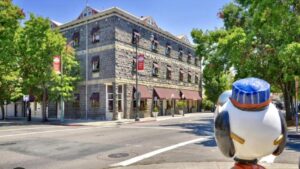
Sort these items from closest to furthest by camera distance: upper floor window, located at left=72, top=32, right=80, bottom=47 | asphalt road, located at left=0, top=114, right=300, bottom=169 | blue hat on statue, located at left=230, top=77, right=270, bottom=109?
blue hat on statue, located at left=230, top=77, right=270, bottom=109, asphalt road, located at left=0, top=114, right=300, bottom=169, upper floor window, located at left=72, top=32, right=80, bottom=47

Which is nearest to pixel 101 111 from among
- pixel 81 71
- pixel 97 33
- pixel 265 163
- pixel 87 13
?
pixel 81 71

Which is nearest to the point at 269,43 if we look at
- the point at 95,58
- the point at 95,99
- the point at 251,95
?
the point at 251,95

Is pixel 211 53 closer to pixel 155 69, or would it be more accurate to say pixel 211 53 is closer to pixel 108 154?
pixel 155 69

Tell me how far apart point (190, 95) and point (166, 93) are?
7.99 meters

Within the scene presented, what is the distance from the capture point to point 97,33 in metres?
32.6

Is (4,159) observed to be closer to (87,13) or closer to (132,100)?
(132,100)

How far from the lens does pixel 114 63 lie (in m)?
30.7

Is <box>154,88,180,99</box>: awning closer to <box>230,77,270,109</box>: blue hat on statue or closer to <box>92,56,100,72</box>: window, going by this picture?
<box>92,56,100,72</box>: window

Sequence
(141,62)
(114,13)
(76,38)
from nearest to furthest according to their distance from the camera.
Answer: (141,62) → (114,13) → (76,38)

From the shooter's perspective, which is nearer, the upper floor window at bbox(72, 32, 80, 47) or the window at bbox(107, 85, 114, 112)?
the window at bbox(107, 85, 114, 112)

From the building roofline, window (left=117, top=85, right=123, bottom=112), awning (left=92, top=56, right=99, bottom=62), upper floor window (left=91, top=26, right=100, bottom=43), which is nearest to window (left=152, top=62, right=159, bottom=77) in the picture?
the building roofline

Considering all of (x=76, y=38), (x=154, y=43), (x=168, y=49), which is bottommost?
(x=168, y=49)

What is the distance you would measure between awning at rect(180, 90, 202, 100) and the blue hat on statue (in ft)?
129

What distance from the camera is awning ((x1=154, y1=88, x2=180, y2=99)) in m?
36.7
